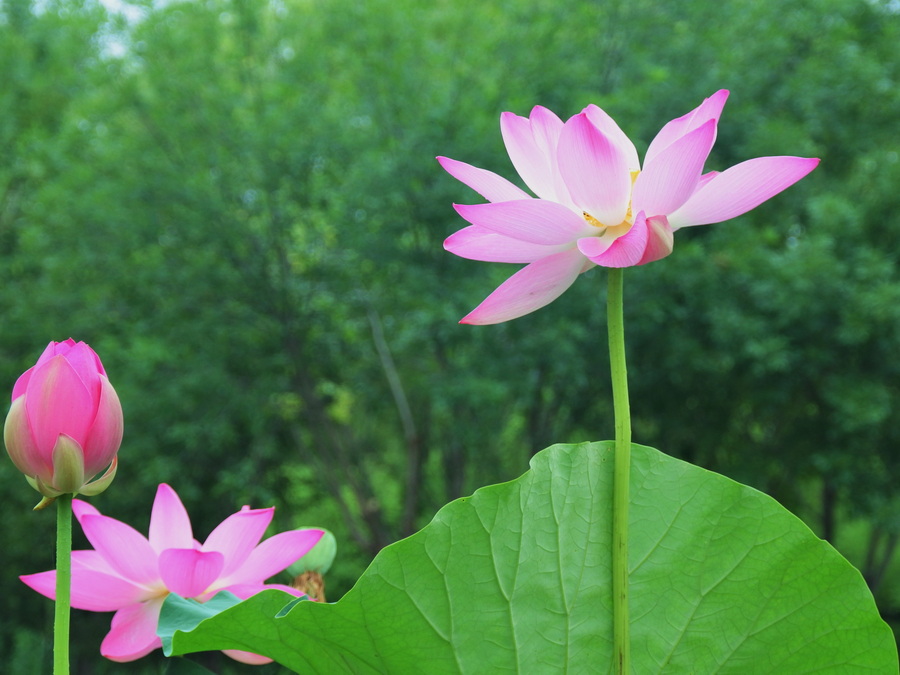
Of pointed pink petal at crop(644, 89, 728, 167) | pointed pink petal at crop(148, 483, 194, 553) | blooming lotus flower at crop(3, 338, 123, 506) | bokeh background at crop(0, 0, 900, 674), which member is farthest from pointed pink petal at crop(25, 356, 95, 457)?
bokeh background at crop(0, 0, 900, 674)

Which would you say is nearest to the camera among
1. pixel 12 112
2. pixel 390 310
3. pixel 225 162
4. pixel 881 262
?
pixel 881 262

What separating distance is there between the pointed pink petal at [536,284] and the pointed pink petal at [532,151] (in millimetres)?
32

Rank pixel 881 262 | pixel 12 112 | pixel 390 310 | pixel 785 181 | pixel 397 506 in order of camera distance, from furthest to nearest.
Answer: pixel 397 506 → pixel 12 112 → pixel 390 310 → pixel 881 262 → pixel 785 181

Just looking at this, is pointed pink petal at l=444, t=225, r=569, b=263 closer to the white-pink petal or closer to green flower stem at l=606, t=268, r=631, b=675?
green flower stem at l=606, t=268, r=631, b=675

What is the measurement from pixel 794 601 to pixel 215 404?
3.32 meters

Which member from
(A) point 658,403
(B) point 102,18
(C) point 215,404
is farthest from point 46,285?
(A) point 658,403

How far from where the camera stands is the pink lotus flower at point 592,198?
0.97 feet

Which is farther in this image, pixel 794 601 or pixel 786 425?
pixel 786 425

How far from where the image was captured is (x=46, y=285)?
11.9ft

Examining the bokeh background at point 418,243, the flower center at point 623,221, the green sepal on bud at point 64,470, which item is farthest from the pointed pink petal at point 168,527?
the bokeh background at point 418,243

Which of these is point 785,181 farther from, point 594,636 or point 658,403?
point 658,403

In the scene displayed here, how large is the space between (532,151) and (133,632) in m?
0.25

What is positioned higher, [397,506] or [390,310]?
[390,310]

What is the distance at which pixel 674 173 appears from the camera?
0.97 ft
